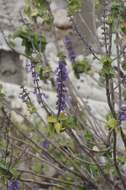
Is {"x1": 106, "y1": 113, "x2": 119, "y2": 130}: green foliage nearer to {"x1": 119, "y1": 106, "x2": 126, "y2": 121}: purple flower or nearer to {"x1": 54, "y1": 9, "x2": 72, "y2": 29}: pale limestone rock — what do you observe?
{"x1": 119, "y1": 106, "x2": 126, "y2": 121}: purple flower

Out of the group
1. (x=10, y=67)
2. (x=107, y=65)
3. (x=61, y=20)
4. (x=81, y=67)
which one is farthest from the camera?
(x=61, y=20)

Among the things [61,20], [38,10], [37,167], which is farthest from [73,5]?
[61,20]

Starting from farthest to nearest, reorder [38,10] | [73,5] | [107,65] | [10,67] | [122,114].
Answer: [10,67] → [38,10] → [73,5] → [122,114] → [107,65]

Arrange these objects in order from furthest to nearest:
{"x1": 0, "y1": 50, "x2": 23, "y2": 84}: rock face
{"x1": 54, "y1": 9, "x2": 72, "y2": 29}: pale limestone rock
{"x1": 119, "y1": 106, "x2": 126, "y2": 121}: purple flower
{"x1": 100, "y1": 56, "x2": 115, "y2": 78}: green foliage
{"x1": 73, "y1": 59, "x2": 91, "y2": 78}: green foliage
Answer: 1. {"x1": 54, "y1": 9, "x2": 72, "y2": 29}: pale limestone rock
2. {"x1": 0, "y1": 50, "x2": 23, "y2": 84}: rock face
3. {"x1": 73, "y1": 59, "x2": 91, "y2": 78}: green foliage
4. {"x1": 119, "y1": 106, "x2": 126, "y2": 121}: purple flower
5. {"x1": 100, "y1": 56, "x2": 115, "y2": 78}: green foliage

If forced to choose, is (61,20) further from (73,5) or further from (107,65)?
(107,65)

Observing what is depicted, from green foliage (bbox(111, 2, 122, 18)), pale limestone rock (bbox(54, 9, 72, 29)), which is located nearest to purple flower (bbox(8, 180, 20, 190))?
green foliage (bbox(111, 2, 122, 18))

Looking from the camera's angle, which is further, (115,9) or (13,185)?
(13,185)

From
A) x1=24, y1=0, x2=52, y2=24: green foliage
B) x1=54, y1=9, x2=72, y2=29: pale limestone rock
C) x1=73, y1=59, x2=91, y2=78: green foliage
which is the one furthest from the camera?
x1=54, y1=9, x2=72, y2=29: pale limestone rock

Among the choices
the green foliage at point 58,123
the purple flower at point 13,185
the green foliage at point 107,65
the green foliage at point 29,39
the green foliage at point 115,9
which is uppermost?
the green foliage at point 29,39

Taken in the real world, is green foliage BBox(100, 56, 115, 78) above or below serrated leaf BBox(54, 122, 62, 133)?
above

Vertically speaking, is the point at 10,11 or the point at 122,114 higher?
the point at 10,11

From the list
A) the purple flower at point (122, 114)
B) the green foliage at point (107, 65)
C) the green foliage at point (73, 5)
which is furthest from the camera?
the green foliage at point (73, 5)

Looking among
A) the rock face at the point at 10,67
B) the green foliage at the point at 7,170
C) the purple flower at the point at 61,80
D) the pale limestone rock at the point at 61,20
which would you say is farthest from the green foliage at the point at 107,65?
the pale limestone rock at the point at 61,20

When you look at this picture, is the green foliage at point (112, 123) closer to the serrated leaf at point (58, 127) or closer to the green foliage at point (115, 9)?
the serrated leaf at point (58, 127)
